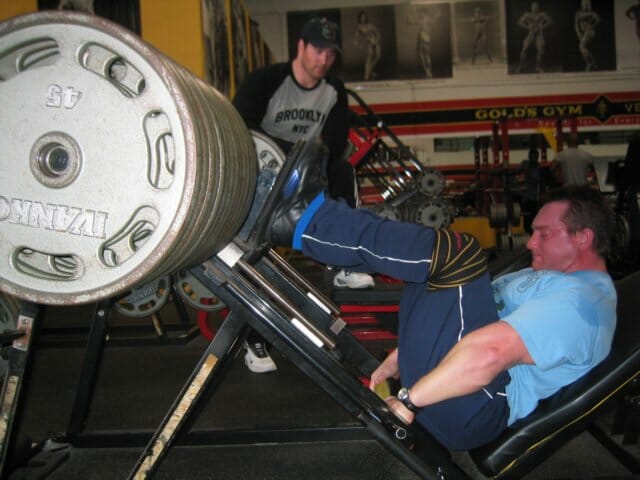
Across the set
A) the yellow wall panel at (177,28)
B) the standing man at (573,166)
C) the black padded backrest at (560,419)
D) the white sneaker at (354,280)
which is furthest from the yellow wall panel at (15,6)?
the standing man at (573,166)

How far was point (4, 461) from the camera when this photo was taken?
1.30 meters

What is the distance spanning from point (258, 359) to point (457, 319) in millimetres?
1613

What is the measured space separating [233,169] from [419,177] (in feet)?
13.1

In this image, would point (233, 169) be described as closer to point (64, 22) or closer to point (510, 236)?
point (64, 22)

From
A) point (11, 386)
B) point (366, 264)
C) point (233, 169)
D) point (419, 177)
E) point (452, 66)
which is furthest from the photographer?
point (452, 66)

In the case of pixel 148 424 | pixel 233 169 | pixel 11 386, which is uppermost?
pixel 233 169

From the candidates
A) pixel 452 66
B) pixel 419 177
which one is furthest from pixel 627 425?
pixel 452 66

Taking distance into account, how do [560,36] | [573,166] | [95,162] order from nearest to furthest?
[95,162] → [573,166] → [560,36]

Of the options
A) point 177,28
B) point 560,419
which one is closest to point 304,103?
point 177,28

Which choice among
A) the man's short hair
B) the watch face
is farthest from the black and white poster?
the watch face

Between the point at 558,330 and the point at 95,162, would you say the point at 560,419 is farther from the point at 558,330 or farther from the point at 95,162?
the point at 95,162

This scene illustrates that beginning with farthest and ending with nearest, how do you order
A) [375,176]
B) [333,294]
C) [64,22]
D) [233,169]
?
[375,176] < [333,294] < [233,169] < [64,22]

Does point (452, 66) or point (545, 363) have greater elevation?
point (452, 66)

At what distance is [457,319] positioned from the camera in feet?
3.82
